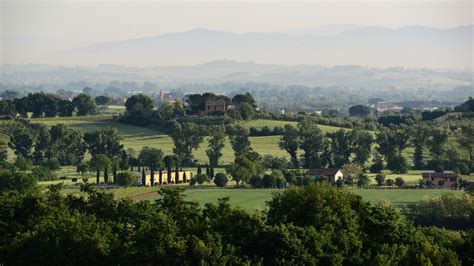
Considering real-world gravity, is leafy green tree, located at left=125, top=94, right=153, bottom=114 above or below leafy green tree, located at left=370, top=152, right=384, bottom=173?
above

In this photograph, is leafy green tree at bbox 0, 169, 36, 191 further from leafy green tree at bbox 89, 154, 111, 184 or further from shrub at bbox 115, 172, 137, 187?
leafy green tree at bbox 89, 154, 111, 184

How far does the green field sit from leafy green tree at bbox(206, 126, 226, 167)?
11363 millimetres

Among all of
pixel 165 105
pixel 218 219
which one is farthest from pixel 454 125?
pixel 218 219

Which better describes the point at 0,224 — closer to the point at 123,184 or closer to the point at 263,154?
the point at 123,184

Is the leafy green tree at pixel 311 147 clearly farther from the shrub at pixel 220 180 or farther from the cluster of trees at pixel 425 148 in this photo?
the shrub at pixel 220 180

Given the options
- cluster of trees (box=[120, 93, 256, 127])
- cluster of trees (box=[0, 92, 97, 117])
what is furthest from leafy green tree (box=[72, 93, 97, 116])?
cluster of trees (box=[120, 93, 256, 127])

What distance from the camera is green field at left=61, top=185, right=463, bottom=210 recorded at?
177ft

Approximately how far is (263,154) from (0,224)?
44184 mm

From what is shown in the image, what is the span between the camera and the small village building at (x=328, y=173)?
65.1 metres

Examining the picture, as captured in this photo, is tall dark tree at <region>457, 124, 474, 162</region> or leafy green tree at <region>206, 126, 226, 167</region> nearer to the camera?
leafy green tree at <region>206, 126, 226, 167</region>

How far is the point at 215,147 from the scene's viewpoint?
2970 inches

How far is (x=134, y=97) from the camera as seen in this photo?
106562mm

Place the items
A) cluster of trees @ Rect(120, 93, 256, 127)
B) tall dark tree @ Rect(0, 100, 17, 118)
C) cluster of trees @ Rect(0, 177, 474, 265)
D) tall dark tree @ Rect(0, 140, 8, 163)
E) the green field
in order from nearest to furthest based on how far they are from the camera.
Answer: cluster of trees @ Rect(0, 177, 474, 265)
the green field
tall dark tree @ Rect(0, 140, 8, 163)
cluster of trees @ Rect(120, 93, 256, 127)
tall dark tree @ Rect(0, 100, 17, 118)

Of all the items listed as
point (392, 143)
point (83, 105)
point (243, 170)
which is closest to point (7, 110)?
point (83, 105)
